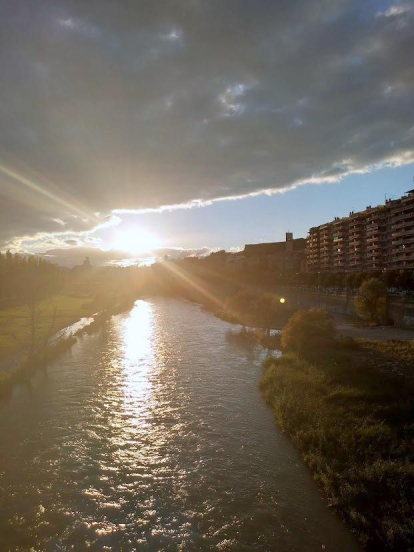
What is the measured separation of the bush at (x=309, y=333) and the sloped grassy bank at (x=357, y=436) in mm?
4824

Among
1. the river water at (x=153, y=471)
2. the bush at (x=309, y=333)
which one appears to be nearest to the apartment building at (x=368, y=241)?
the bush at (x=309, y=333)

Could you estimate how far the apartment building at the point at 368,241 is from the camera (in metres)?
111

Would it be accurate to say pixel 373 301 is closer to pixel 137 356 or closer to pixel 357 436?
pixel 137 356

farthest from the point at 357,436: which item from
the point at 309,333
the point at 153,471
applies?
the point at 309,333

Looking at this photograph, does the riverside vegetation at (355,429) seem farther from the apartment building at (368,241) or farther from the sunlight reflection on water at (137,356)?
the apartment building at (368,241)

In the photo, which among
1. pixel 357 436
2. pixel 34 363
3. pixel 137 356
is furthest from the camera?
pixel 137 356

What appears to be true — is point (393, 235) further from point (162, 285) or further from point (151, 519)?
point (151, 519)

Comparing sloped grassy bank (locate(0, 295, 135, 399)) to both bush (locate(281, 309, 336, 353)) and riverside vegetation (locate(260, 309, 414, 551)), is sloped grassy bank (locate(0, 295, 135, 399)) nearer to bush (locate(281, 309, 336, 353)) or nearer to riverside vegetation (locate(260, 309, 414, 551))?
riverside vegetation (locate(260, 309, 414, 551))

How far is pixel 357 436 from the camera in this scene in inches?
→ 684

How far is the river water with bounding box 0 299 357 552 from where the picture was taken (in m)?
12.5

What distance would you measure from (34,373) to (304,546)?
82.7 ft

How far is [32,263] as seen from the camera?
142625 millimetres

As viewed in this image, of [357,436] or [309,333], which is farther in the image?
[309,333]

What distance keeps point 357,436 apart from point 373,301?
3660 centimetres
